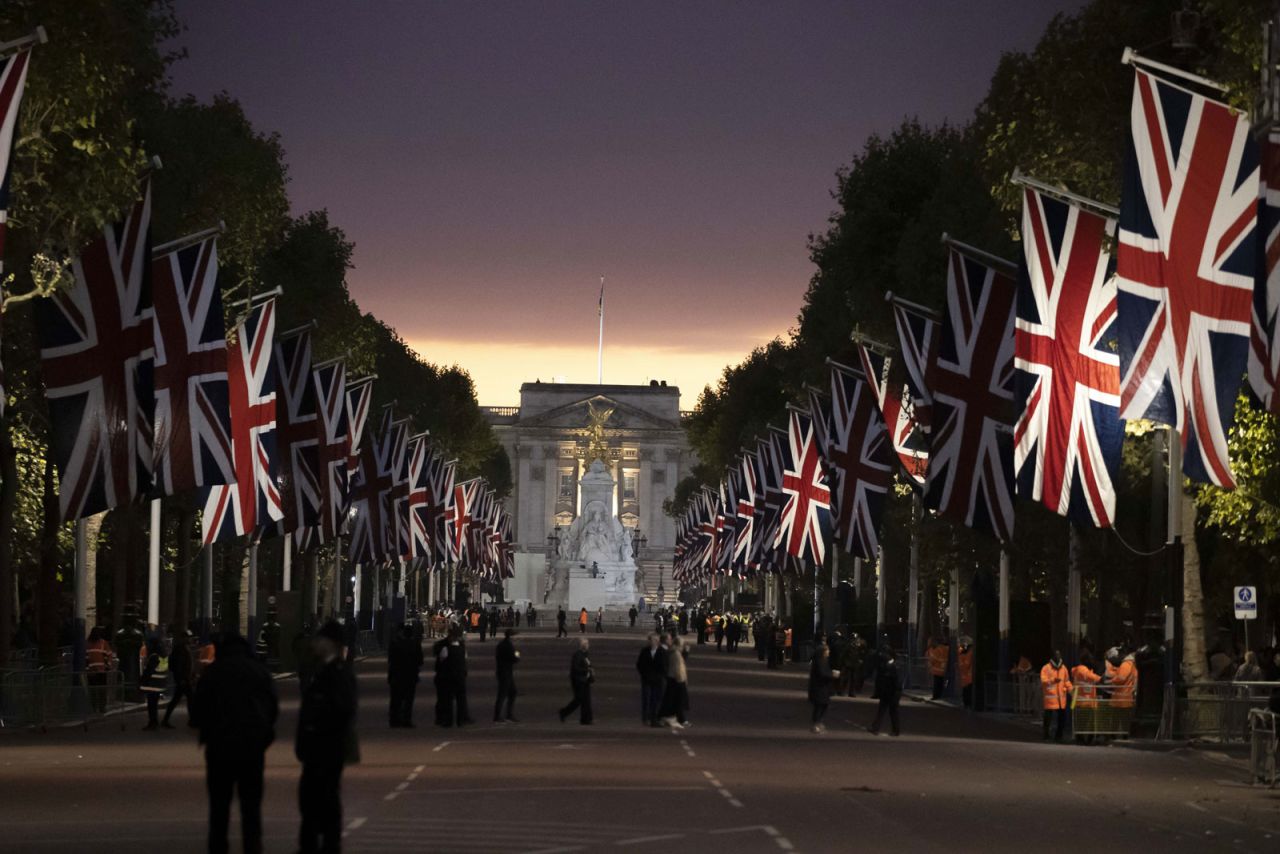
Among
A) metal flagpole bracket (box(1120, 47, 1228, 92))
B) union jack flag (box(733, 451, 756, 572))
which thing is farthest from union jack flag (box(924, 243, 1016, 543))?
union jack flag (box(733, 451, 756, 572))

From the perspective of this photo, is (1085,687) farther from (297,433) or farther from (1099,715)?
(297,433)

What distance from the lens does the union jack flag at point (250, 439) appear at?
4397cm

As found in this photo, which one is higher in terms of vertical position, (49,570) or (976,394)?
(976,394)

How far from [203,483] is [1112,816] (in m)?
17.4

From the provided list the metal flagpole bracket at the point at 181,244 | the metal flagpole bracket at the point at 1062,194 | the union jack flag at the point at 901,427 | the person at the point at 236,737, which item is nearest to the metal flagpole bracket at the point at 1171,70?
the metal flagpole bracket at the point at 1062,194

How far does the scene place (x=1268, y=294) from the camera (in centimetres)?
2422

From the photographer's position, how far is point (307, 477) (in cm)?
5062

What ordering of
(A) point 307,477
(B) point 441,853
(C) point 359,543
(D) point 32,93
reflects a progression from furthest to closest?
1. (C) point 359,543
2. (A) point 307,477
3. (D) point 32,93
4. (B) point 441,853

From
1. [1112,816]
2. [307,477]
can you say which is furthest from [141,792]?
[307,477]

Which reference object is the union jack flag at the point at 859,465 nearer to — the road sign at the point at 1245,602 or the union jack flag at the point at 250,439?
the road sign at the point at 1245,602

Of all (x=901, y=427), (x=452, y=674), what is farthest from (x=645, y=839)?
(x=901, y=427)

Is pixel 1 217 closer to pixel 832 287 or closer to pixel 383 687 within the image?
pixel 383 687

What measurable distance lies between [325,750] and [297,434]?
32.9 m

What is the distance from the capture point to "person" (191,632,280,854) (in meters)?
17.2
